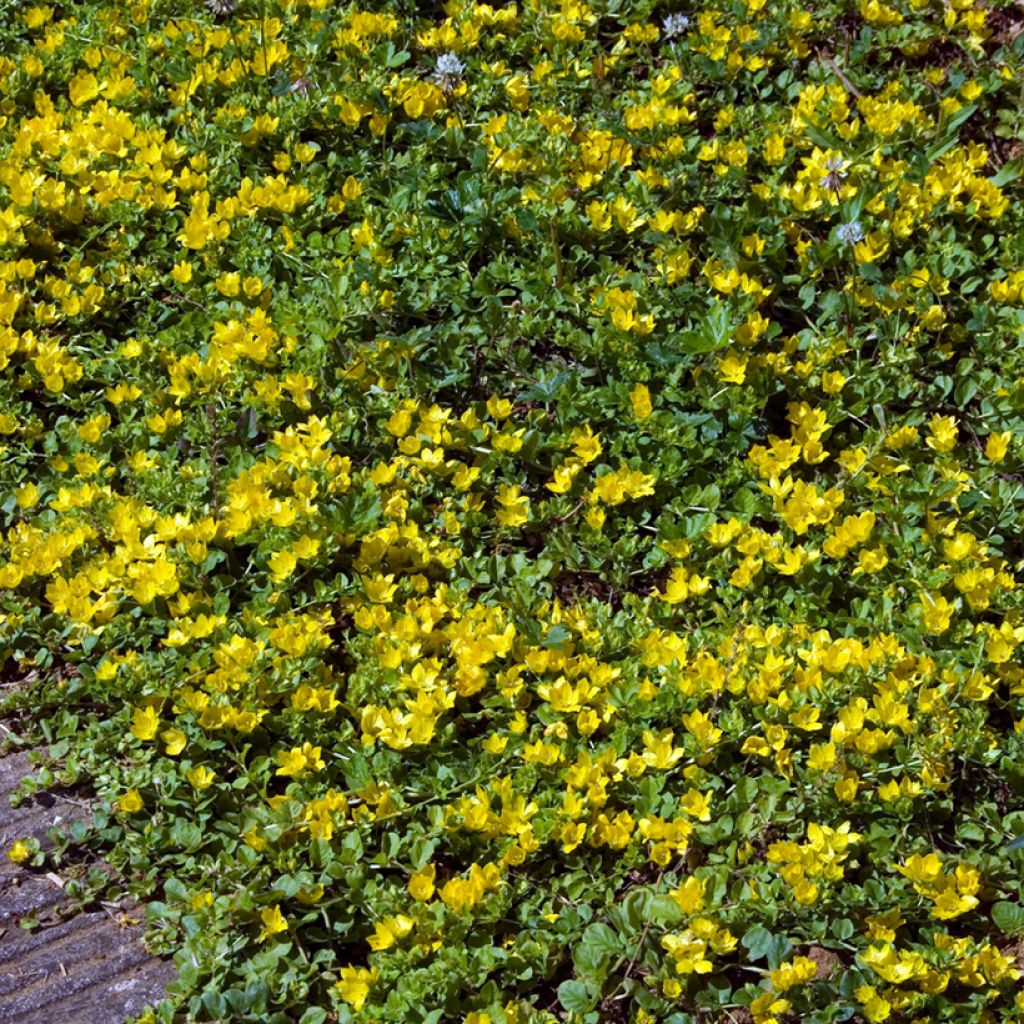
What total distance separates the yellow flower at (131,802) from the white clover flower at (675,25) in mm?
3042

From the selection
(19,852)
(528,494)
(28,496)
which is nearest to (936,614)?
(528,494)

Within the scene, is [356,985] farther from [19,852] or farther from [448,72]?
[448,72]

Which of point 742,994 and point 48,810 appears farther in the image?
point 48,810

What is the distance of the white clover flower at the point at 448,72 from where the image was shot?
4.15 meters

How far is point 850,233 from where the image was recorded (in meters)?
3.62

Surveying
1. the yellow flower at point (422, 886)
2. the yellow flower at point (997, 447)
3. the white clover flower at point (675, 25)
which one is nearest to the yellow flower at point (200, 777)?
the yellow flower at point (422, 886)

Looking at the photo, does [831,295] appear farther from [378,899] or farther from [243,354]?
[378,899]

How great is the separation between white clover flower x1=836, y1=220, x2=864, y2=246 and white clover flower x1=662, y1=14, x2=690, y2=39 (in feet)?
3.71

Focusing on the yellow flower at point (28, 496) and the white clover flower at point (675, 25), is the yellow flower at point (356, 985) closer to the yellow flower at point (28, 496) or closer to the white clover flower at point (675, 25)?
the yellow flower at point (28, 496)

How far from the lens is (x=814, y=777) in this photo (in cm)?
274

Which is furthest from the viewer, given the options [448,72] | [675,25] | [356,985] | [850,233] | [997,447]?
[675,25]

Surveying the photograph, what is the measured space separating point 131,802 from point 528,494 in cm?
127

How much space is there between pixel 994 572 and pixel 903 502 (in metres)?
0.29

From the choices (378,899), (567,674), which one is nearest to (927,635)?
(567,674)
